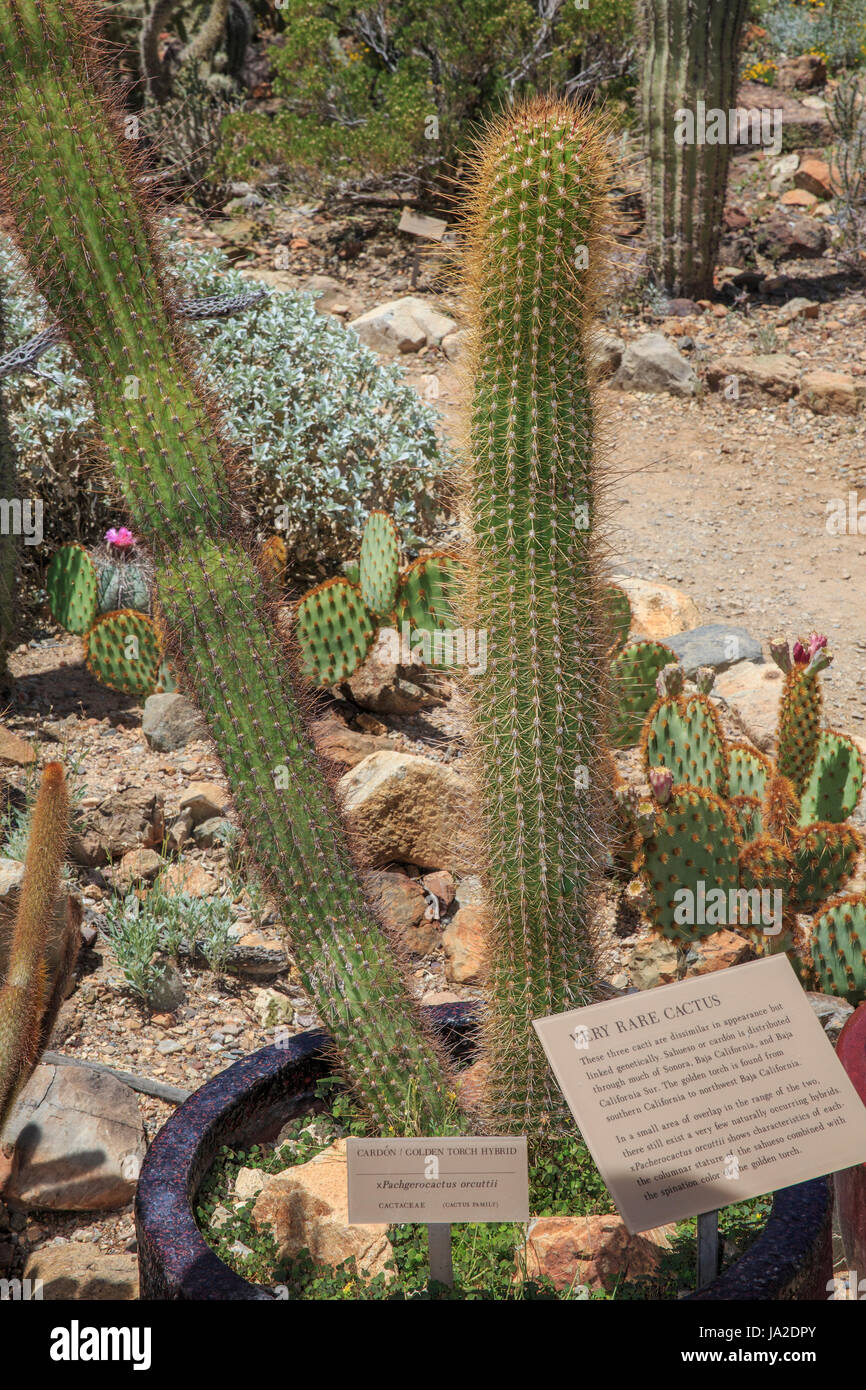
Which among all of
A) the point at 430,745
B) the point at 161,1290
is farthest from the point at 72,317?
the point at 430,745

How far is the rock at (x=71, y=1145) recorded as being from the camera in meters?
2.65

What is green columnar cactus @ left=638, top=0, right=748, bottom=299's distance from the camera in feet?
26.9

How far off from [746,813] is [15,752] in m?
2.40

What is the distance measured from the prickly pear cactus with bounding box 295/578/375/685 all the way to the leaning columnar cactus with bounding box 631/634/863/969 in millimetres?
1209

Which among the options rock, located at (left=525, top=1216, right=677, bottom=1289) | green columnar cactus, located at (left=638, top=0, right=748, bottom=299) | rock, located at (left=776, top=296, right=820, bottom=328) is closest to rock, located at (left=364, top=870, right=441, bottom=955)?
rock, located at (left=525, top=1216, right=677, bottom=1289)

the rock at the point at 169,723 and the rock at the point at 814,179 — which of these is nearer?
the rock at the point at 169,723

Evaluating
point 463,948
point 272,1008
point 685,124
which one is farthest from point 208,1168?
point 685,124

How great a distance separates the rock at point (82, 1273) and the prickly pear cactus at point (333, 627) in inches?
90.1

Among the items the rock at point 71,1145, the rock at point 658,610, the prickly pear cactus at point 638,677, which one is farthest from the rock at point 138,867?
the rock at point 658,610

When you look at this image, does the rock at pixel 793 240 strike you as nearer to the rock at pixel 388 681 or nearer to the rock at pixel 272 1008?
the rock at pixel 388 681

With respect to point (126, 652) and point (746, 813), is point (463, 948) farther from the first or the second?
point (126, 652)

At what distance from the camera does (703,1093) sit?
1846 mm

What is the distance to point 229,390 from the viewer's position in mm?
5461
